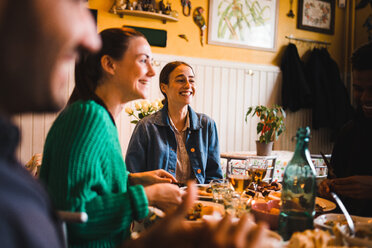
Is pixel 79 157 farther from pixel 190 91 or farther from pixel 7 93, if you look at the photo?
pixel 190 91

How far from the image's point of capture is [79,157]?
2.73ft

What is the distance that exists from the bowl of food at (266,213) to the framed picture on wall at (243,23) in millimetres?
3112

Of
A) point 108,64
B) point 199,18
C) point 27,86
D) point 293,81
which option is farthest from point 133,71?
point 293,81

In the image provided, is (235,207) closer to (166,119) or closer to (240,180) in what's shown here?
(240,180)

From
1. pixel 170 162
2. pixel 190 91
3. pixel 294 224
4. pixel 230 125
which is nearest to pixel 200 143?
pixel 170 162

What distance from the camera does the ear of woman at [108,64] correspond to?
1169 mm

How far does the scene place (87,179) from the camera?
843 millimetres

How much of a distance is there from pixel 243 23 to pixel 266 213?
3540mm

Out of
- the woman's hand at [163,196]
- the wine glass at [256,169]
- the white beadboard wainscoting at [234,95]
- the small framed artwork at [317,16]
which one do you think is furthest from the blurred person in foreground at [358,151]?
the small framed artwork at [317,16]

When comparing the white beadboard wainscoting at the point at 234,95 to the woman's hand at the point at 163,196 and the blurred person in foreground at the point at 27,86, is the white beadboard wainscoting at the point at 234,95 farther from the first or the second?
the blurred person in foreground at the point at 27,86

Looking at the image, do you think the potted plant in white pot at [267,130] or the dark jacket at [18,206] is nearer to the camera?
the dark jacket at [18,206]

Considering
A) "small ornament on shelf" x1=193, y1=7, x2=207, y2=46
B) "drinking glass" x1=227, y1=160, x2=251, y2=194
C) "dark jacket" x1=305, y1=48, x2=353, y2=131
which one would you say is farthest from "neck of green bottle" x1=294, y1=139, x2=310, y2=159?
"dark jacket" x1=305, y1=48, x2=353, y2=131

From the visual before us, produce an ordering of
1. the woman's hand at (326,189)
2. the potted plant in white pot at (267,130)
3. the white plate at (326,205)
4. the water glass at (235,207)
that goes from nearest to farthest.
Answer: the water glass at (235,207), the white plate at (326,205), the woman's hand at (326,189), the potted plant in white pot at (267,130)

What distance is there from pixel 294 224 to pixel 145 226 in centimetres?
45
